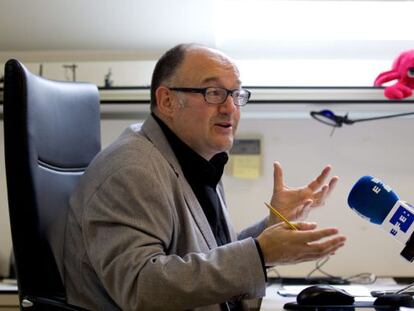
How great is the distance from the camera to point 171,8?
204cm

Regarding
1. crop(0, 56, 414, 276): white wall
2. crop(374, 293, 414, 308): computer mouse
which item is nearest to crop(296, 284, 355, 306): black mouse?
crop(374, 293, 414, 308): computer mouse

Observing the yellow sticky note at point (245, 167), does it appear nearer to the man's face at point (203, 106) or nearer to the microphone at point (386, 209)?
the man's face at point (203, 106)

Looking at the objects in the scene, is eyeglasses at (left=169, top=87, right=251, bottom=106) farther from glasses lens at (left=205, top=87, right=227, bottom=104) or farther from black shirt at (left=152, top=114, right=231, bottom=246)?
black shirt at (left=152, top=114, right=231, bottom=246)

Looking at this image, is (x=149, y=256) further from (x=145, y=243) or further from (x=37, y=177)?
(x=37, y=177)

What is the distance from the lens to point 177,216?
1253 millimetres

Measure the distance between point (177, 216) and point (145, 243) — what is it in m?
0.15

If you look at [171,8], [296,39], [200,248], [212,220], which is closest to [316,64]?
[296,39]

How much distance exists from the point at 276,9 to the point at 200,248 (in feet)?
4.08

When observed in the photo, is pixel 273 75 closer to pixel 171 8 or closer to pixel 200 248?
pixel 171 8

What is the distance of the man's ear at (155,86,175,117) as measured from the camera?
4.71 feet

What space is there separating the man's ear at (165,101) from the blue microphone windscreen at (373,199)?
0.52 m

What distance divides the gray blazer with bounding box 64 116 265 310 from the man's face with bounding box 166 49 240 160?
0.08 m

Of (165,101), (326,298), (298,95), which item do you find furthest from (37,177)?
(298,95)

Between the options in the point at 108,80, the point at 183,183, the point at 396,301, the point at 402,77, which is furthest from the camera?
the point at 108,80
